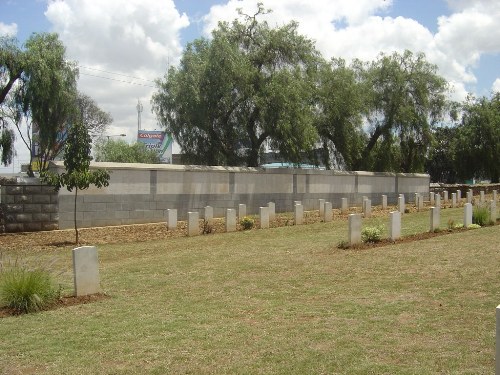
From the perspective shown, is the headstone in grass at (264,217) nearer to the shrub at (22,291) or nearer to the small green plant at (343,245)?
the small green plant at (343,245)

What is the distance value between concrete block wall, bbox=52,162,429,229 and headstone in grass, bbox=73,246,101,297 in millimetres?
10167

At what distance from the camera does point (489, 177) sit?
50094 millimetres

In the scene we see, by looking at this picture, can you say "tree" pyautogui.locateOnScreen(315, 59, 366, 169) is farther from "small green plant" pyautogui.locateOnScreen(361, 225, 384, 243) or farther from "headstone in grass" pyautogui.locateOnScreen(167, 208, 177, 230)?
"small green plant" pyautogui.locateOnScreen(361, 225, 384, 243)

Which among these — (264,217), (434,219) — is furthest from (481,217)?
(264,217)

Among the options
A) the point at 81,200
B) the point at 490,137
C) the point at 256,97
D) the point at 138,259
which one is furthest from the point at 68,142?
the point at 490,137

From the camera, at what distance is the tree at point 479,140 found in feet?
154

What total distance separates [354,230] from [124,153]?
43.5 m

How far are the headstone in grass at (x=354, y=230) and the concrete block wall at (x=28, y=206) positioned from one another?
949cm

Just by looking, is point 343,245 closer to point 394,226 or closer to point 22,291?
point 394,226

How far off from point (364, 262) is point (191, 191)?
38.9 ft

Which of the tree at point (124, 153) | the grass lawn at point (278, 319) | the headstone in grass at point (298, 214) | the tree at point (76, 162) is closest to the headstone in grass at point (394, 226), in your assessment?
the grass lawn at point (278, 319)

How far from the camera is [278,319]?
269 inches

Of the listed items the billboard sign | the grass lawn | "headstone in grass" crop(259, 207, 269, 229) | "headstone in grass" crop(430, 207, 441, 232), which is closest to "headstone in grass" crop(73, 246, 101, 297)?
the grass lawn

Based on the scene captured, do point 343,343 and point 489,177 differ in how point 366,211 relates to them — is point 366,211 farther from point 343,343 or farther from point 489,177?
point 489,177
